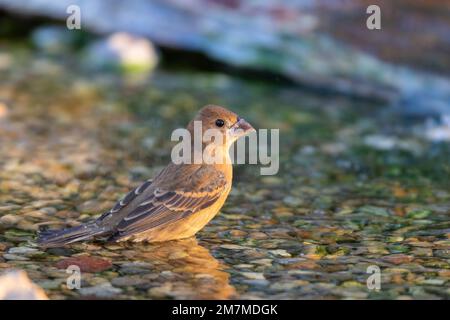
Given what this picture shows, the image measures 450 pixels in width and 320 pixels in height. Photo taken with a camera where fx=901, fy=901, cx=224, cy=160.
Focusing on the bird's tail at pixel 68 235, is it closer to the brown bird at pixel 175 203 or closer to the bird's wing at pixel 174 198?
the brown bird at pixel 175 203

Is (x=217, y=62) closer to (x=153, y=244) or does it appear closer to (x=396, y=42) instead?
(x=396, y=42)

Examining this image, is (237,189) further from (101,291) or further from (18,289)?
(18,289)

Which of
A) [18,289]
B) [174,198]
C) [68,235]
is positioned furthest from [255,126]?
[18,289]

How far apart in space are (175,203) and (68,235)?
2.24 ft

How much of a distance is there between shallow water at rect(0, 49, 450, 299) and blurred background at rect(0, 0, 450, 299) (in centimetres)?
2

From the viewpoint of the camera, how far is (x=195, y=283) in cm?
470

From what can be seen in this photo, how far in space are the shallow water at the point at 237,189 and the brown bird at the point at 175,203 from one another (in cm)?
10

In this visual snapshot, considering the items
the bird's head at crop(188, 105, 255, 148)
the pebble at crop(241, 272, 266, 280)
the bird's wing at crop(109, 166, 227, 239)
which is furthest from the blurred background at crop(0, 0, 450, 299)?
the bird's head at crop(188, 105, 255, 148)

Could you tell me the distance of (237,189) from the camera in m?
6.62

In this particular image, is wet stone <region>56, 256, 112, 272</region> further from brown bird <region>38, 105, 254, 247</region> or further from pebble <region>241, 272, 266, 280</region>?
pebble <region>241, 272, 266, 280</region>

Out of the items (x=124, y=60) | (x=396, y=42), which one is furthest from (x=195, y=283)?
(x=124, y=60)

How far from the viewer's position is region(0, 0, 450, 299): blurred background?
4.92 metres

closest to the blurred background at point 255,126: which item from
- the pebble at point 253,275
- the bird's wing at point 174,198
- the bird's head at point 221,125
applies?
the pebble at point 253,275

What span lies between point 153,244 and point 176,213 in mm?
229
